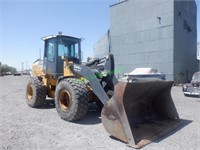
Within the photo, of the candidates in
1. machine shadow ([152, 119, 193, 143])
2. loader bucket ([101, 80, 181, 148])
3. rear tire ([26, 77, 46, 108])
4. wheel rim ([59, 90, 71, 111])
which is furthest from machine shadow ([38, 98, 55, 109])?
machine shadow ([152, 119, 193, 143])

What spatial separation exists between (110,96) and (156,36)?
16.1 m

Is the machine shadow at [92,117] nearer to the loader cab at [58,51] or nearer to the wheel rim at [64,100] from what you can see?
the wheel rim at [64,100]

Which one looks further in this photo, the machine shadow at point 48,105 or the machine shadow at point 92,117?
the machine shadow at point 48,105

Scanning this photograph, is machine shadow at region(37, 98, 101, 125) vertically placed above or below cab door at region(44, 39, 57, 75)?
below

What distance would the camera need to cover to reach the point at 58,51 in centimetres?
810

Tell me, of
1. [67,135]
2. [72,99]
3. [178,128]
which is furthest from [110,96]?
[178,128]

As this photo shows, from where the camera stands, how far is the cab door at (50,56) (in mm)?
8096

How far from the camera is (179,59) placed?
826 inches

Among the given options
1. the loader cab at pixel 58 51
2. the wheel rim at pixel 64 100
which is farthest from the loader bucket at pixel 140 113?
the loader cab at pixel 58 51

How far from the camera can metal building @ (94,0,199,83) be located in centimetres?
2034

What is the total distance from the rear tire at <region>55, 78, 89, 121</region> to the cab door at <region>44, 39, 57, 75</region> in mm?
1423

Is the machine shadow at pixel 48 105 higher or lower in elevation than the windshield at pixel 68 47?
lower

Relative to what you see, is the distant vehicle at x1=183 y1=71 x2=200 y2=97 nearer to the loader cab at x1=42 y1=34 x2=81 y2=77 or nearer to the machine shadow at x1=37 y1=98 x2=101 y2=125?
the machine shadow at x1=37 y1=98 x2=101 y2=125

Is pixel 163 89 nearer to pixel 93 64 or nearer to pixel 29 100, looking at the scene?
pixel 93 64
